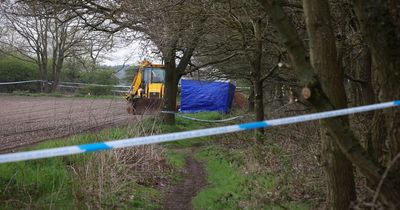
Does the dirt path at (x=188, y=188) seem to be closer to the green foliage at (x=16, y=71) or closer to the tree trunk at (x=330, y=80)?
the tree trunk at (x=330, y=80)

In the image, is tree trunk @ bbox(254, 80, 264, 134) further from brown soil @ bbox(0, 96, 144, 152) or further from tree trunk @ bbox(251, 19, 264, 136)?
brown soil @ bbox(0, 96, 144, 152)

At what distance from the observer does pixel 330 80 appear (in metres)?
4.99

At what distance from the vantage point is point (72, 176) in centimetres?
750

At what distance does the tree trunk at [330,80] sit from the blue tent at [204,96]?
21.9 meters

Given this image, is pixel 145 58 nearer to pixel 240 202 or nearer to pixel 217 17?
pixel 217 17

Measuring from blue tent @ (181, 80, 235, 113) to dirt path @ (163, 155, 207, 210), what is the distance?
555 inches

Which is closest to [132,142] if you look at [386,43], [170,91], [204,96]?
[386,43]

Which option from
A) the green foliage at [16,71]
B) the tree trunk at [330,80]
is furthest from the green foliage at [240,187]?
the green foliage at [16,71]

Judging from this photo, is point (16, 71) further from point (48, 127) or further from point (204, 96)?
point (48, 127)

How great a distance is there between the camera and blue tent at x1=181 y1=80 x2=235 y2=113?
27.2 meters

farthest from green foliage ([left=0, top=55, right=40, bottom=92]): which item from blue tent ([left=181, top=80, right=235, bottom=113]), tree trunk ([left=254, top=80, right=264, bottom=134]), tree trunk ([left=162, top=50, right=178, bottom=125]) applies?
tree trunk ([left=254, top=80, right=264, bottom=134])

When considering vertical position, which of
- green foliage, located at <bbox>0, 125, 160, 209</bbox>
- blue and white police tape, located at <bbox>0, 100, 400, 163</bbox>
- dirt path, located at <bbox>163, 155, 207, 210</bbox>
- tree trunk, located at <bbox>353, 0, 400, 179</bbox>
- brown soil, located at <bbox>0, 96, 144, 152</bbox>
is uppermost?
tree trunk, located at <bbox>353, 0, 400, 179</bbox>

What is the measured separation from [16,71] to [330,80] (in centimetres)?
4142

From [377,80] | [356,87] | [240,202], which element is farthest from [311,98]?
[356,87]
